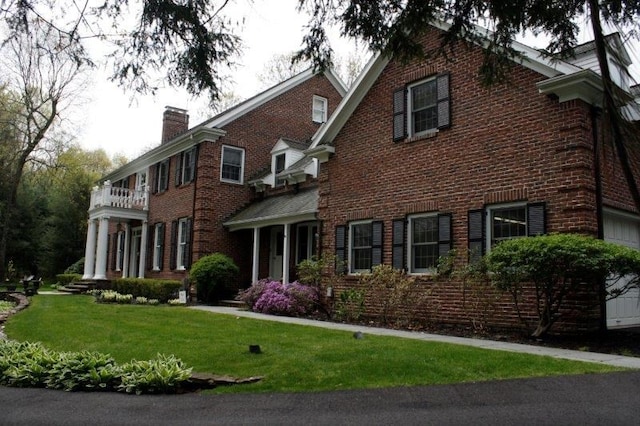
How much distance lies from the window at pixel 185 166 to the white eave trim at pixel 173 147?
25 cm

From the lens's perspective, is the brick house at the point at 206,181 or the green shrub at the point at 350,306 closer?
the green shrub at the point at 350,306

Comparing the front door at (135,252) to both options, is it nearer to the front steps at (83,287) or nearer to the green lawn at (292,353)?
the front steps at (83,287)

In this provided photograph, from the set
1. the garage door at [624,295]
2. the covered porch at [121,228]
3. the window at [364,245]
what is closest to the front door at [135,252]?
the covered porch at [121,228]

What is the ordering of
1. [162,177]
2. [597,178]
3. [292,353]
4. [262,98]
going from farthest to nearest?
[162,177], [262,98], [597,178], [292,353]

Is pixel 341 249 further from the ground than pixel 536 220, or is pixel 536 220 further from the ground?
pixel 536 220

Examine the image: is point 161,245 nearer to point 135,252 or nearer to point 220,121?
point 135,252

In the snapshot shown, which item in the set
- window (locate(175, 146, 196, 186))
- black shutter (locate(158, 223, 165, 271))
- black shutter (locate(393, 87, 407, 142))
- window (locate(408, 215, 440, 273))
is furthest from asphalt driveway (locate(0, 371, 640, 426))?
black shutter (locate(158, 223, 165, 271))

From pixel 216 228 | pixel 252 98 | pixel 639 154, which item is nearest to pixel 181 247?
pixel 216 228

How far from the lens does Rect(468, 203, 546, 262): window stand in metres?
10.5

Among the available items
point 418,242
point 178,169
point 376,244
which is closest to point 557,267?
point 418,242

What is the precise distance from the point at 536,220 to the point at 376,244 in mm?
4247

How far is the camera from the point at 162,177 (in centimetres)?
2455

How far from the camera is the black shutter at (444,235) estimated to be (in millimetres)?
11500

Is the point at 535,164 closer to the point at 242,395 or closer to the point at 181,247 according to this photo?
the point at 242,395
